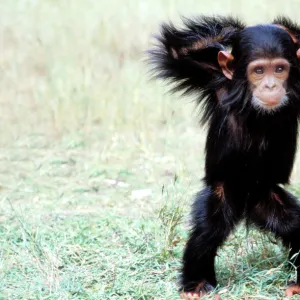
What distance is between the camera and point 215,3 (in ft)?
→ 43.6

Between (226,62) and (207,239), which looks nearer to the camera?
(226,62)

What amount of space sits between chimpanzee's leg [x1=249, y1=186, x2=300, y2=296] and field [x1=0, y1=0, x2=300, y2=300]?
0.24m

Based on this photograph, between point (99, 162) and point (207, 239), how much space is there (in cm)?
411

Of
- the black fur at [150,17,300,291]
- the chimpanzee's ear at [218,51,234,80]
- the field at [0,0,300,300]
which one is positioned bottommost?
the field at [0,0,300,300]

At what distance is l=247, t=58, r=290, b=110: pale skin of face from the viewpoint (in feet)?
18.4

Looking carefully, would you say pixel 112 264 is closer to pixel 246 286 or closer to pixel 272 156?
pixel 246 286

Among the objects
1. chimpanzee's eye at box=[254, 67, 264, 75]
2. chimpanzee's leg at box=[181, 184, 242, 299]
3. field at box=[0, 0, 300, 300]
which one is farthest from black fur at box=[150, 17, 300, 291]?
field at box=[0, 0, 300, 300]

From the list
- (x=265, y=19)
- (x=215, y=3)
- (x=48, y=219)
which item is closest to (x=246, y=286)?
(x=48, y=219)

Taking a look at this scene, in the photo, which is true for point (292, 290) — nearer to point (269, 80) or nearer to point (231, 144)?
point (231, 144)

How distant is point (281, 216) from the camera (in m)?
6.00

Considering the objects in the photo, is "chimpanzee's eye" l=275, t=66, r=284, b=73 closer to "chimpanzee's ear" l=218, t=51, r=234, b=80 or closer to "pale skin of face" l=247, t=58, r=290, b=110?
"pale skin of face" l=247, t=58, r=290, b=110

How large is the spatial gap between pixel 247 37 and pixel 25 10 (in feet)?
27.3

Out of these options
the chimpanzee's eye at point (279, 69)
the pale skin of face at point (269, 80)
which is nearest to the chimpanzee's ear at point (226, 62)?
the pale skin of face at point (269, 80)

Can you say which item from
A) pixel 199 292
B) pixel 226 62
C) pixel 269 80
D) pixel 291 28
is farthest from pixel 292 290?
pixel 291 28
